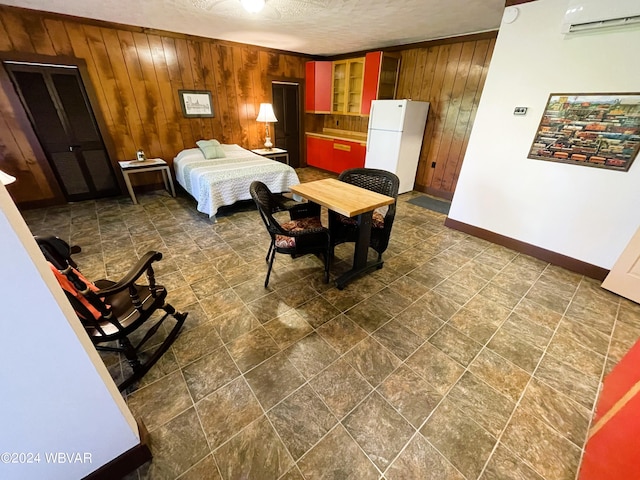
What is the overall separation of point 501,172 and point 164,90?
16.7ft

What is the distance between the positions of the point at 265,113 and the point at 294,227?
145 inches

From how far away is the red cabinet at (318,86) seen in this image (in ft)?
17.5

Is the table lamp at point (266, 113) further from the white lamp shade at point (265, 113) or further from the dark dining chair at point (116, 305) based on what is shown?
the dark dining chair at point (116, 305)

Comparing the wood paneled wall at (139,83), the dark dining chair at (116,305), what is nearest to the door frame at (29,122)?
the wood paneled wall at (139,83)

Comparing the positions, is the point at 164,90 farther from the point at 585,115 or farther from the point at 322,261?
the point at 585,115

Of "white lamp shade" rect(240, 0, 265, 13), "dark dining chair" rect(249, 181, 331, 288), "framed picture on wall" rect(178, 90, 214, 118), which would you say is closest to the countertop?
"framed picture on wall" rect(178, 90, 214, 118)

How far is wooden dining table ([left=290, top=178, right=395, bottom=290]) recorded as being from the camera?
1948mm

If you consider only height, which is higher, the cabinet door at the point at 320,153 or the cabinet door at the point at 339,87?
the cabinet door at the point at 339,87

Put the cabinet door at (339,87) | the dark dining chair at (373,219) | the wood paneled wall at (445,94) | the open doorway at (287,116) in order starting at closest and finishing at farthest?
the dark dining chair at (373,219) → the wood paneled wall at (445,94) → the cabinet door at (339,87) → the open doorway at (287,116)

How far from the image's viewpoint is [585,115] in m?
2.26

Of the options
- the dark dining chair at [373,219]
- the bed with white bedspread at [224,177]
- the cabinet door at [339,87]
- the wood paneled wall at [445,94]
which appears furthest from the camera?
the cabinet door at [339,87]

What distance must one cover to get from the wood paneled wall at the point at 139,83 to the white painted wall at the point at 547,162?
4119 millimetres

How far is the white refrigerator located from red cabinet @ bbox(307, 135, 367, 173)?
444mm

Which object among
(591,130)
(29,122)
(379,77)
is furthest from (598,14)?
(29,122)
